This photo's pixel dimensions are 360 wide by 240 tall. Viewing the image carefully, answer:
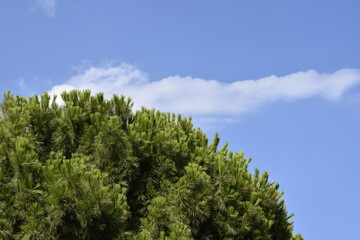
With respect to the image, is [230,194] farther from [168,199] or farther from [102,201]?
[102,201]

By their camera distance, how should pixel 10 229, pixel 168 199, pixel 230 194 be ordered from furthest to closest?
1. pixel 230 194
2. pixel 168 199
3. pixel 10 229

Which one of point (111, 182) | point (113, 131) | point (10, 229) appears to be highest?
point (113, 131)

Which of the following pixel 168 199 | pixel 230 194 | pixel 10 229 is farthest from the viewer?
pixel 230 194

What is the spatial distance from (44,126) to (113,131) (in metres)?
1.76

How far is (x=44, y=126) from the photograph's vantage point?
1194 centimetres

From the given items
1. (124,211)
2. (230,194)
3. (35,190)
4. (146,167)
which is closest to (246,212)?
(230,194)

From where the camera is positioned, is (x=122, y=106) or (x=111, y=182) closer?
(x=111, y=182)

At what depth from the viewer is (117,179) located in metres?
11.5

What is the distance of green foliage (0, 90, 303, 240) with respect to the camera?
9.82 meters

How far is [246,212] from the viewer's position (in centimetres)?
1257

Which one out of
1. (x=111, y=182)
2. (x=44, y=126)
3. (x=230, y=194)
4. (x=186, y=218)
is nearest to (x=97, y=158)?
(x=111, y=182)

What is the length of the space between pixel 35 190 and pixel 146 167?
115 inches

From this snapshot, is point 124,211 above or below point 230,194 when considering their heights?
below

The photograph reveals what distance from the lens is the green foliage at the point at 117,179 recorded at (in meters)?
9.82
